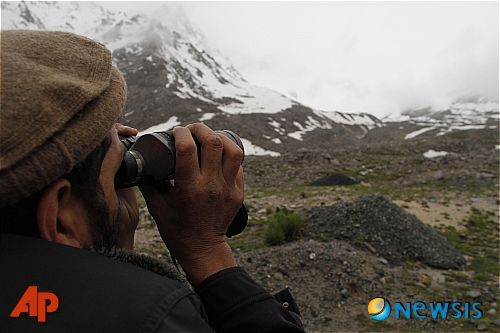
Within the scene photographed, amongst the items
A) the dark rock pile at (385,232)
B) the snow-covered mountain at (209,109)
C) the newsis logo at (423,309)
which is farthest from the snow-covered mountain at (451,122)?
the newsis logo at (423,309)

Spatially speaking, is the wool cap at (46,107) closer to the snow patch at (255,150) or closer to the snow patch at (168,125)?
the snow patch at (255,150)

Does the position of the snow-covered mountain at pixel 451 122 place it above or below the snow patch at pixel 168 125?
above

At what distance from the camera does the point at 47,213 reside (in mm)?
1187

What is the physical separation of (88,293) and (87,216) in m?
0.36

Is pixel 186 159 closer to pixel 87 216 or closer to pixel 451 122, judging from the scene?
pixel 87 216

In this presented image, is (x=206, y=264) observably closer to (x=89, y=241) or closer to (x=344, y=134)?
(x=89, y=241)

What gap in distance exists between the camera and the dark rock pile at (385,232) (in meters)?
7.28

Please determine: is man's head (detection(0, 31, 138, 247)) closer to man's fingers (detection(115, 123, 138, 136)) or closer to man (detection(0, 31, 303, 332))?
man (detection(0, 31, 303, 332))

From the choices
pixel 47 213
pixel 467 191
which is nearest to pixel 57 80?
pixel 47 213

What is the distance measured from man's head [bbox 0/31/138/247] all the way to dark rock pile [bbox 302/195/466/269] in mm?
6941

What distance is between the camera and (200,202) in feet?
5.23

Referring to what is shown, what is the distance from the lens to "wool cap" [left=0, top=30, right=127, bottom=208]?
1.07 m

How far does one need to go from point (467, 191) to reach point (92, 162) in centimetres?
1786

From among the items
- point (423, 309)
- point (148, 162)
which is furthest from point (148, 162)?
point (423, 309)
